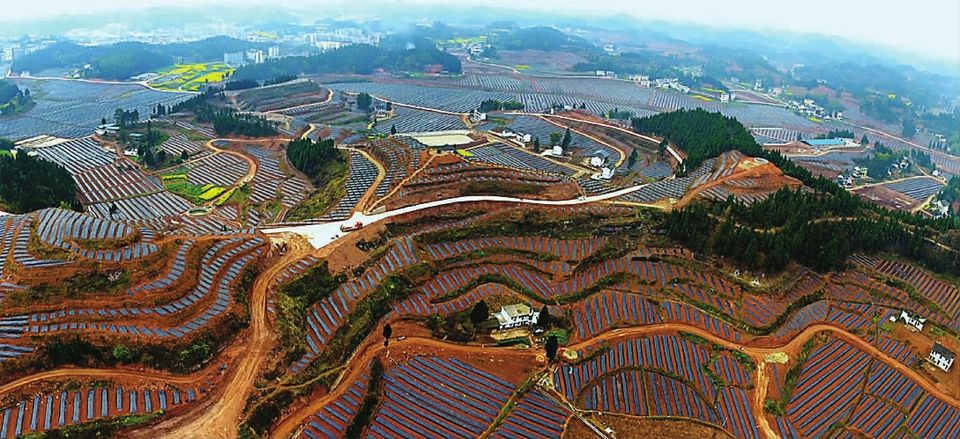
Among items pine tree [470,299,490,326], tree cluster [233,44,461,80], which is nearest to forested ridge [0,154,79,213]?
pine tree [470,299,490,326]

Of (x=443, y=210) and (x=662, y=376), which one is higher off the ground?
(x=443, y=210)

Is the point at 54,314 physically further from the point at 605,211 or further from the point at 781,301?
the point at 781,301

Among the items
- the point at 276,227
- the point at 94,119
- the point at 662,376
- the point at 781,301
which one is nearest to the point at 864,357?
the point at 781,301

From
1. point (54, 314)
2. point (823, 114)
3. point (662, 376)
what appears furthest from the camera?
point (823, 114)

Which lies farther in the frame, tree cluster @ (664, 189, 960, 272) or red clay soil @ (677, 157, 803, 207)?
red clay soil @ (677, 157, 803, 207)

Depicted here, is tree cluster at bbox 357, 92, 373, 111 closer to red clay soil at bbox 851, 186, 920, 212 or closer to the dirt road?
the dirt road

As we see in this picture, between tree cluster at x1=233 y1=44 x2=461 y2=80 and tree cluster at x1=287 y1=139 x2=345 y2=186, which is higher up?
tree cluster at x1=233 y1=44 x2=461 y2=80

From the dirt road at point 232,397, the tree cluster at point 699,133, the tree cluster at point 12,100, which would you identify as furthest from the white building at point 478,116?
the tree cluster at point 12,100
